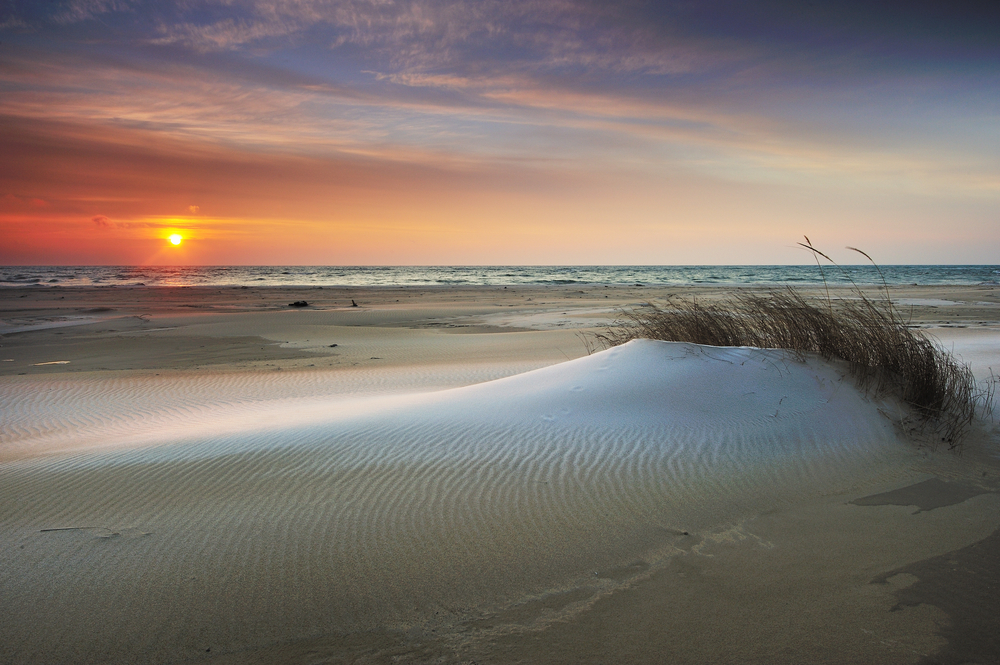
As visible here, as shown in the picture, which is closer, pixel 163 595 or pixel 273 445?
pixel 163 595

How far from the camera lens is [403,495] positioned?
11.8 ft

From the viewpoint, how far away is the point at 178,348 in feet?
40.3

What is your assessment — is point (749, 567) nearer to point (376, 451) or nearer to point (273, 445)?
point (376, 451)

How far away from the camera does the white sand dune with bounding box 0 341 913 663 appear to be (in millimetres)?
2523

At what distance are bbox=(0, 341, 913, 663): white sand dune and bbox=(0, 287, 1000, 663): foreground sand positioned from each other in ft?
0.06

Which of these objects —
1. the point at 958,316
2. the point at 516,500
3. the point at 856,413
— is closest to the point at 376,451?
the point at 516,500

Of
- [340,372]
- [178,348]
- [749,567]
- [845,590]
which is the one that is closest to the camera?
[845,590]

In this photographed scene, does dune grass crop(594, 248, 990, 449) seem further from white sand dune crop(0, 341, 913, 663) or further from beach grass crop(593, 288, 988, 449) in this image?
white sand dune crop(0, 341, 913, 663)

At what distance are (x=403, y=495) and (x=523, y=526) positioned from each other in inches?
33.6

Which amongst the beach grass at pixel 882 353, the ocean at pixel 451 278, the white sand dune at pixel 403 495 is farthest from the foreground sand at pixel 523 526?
the ocean at pixel 451 278

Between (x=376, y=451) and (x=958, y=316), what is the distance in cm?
1912

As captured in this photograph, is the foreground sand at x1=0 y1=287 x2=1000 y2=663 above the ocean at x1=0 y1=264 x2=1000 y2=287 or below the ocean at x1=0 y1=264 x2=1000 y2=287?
below

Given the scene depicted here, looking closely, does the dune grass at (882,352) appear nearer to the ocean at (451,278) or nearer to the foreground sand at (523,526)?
the foreground sand at (523,526)

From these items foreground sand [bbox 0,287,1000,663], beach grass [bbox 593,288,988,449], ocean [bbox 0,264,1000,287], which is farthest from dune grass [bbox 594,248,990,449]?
ocean [bbox 0,264,1000,287]
